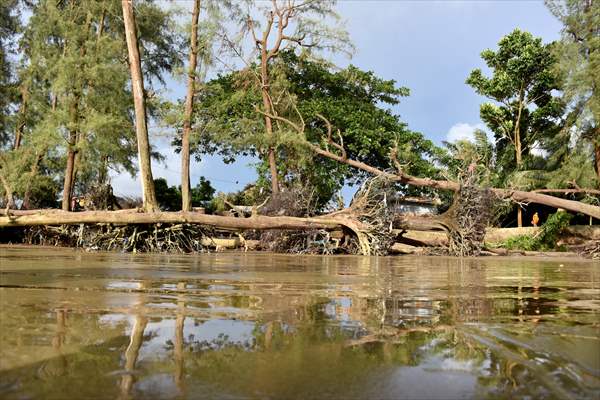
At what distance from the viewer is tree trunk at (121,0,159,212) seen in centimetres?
1304

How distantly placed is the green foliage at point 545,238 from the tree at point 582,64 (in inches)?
158

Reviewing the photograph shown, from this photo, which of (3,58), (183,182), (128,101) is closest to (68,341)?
(183,182)

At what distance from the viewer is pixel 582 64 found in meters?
21.7

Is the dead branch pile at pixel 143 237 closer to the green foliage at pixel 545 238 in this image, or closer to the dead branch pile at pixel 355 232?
the dead branch pile at pixel 355 232

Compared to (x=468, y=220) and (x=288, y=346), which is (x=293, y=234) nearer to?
(x=468, y=220)

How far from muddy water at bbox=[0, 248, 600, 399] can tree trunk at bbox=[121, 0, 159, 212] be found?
32.5 ft

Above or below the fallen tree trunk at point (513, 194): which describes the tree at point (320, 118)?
above

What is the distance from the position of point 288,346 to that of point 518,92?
28.3m

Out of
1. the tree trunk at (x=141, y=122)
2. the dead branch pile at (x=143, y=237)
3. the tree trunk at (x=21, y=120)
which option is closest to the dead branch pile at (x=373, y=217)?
the dead branch pile at (x=143, y=237)

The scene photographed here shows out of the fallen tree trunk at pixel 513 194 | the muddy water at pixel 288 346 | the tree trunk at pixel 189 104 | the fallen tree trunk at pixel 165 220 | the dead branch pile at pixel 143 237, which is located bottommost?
the muddy water at pixel 288 346

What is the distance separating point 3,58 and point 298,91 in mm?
14441

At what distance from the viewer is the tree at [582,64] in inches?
821

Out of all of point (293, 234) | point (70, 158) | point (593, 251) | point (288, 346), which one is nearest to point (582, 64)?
point (593, 251)

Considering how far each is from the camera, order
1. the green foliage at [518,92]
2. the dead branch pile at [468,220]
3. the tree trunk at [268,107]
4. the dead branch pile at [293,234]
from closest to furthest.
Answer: the dead branch pile at [293,234]
the dead branch pile at [468,220]
the tree trunk at [268,107]
the green foliage at [518,92]
